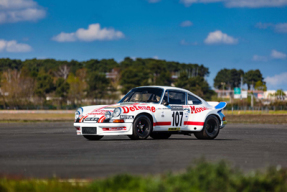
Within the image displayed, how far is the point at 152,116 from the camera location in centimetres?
1495

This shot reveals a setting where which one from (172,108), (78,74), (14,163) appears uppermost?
(78,74)

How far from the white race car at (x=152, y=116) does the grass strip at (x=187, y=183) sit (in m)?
7.95

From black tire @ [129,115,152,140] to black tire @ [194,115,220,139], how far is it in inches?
80.1

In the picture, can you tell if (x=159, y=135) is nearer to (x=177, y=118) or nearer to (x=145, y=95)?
(x=177, y=118)

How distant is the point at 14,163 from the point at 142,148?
3794 mm

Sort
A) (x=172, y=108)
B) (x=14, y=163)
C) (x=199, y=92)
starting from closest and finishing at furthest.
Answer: (x=14, y=163) < (x=172, y=108) < (x=199, y=92)

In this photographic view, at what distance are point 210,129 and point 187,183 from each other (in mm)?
10798

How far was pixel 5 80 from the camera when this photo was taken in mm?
110000

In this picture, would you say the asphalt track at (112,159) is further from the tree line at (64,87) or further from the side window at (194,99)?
the tree line at (64,87)

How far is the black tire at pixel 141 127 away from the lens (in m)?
14.6

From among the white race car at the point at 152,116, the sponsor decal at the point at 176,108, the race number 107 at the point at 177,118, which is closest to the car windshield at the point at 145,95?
the white race car at the point at 152,116

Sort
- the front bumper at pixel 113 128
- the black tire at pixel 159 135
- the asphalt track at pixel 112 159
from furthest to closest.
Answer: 1. the black tire at pixel 159 135
2. the front bumper at pixel 113 128
3. the asphalt track at pixel 112 159

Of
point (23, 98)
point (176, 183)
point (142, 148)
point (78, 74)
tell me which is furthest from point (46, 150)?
point (78, 74)

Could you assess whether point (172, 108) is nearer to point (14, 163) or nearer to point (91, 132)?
point (91, 132)
